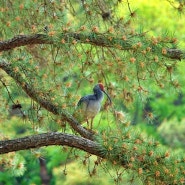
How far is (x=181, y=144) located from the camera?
48.3 feet

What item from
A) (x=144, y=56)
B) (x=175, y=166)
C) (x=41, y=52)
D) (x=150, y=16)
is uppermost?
(x=150, y=16)

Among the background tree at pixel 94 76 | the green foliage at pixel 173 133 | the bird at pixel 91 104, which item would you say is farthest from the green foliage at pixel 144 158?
the green foliage at pixel 173 133

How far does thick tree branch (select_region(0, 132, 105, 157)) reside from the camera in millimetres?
4059

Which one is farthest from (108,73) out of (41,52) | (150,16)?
(150,16)

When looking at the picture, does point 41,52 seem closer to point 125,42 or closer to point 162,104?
point 125,42

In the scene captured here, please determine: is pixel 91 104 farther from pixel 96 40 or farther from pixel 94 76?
pixel 96 40

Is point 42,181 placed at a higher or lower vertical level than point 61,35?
higher

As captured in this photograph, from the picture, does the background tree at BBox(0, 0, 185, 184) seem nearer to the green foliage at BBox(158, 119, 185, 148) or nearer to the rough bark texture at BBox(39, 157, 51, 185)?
the rough bark texture at BBox(39, 157, 51, 185)

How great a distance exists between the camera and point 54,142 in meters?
4.09

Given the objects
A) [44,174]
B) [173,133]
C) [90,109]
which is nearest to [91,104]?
[90,109]

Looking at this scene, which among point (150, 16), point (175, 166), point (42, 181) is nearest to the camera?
point (175, 166)

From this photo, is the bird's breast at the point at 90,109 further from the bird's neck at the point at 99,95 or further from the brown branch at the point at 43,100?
the brown branch at the point at 43,100

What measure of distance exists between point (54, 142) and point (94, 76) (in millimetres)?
1288

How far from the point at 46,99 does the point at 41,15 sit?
2.82 feet
